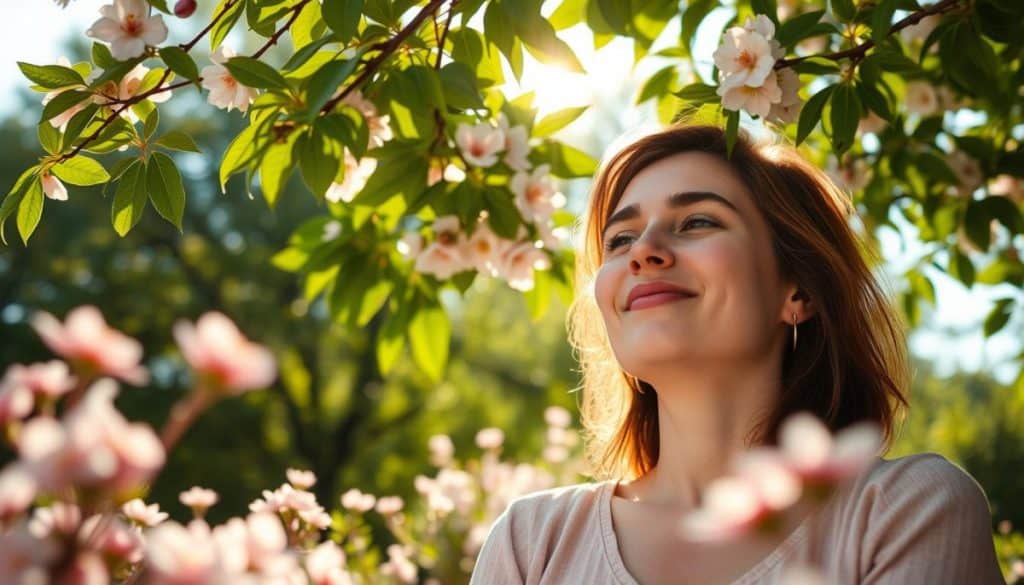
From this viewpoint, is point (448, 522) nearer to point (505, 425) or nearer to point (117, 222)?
point (117, 222)

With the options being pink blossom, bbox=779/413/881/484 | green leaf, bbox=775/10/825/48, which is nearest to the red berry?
green leaf, bbox=775/10/825/48

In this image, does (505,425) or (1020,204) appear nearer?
(1020,204)

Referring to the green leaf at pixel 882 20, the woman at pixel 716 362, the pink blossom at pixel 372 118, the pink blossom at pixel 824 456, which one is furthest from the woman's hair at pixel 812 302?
the pink blossom at pixel 824 456

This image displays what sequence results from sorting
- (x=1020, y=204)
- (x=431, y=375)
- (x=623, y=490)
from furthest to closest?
(x=1020, y=204), (x=431, y=375), (x=623, y=490)

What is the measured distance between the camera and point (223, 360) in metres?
0.46

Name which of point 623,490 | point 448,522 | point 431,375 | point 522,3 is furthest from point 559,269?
point 448,522

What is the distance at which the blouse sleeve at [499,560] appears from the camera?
1628mm

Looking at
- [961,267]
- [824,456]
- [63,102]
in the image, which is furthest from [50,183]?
[961,267]

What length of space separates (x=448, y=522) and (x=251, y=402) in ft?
34.1

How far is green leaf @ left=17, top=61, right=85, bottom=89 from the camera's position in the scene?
50.5 inches

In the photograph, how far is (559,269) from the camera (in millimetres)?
1996

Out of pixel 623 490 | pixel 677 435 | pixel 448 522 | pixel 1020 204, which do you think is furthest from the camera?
pixel 448 522

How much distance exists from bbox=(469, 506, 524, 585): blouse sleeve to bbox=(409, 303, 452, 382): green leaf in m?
0.36

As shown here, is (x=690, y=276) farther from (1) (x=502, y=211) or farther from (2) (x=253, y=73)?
(2) (x=253, y=73)
